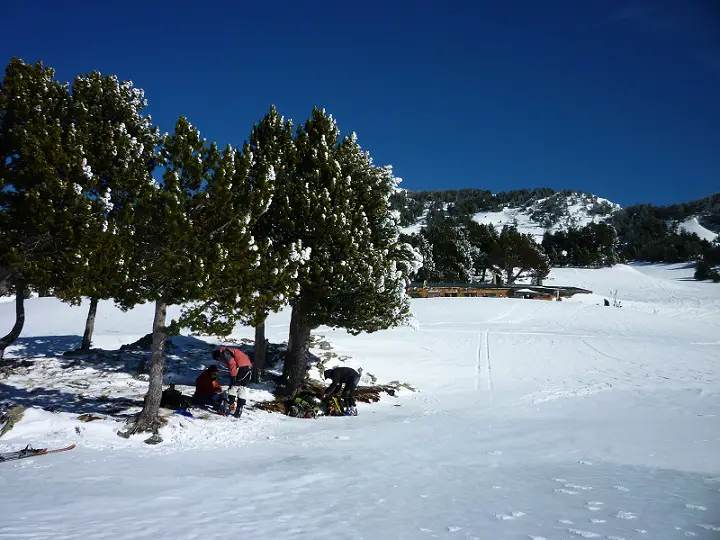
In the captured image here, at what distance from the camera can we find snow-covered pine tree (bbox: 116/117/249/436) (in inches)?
400

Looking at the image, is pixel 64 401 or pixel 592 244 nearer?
pixel 64 401

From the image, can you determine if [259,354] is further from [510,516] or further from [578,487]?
[510,516]

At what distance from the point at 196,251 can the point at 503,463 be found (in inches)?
303

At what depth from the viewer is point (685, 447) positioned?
33.8ft

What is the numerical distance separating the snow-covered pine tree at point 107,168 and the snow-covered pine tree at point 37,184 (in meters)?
0.28

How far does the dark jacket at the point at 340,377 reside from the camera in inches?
578

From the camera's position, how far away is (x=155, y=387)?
11.3m

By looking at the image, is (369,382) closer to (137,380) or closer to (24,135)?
(137,380)

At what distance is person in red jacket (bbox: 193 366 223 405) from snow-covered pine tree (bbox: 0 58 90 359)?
4.88 metres

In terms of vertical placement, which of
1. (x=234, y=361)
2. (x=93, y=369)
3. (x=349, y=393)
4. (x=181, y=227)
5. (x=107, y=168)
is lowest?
(x=93, y=369)

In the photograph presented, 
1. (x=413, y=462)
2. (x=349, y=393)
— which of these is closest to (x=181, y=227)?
(x=413, y=462)

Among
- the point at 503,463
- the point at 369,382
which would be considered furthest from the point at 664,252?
the point at 503,463

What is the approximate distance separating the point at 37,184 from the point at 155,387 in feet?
16.4

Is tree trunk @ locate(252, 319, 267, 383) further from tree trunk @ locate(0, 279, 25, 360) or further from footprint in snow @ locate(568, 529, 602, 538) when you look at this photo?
footprint in snow @ locate(568, 529, 602, 538)
